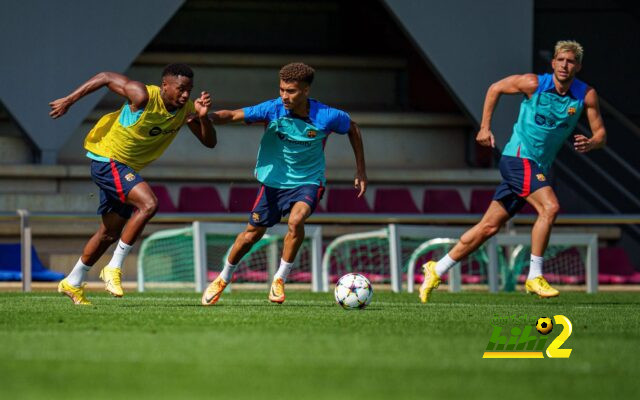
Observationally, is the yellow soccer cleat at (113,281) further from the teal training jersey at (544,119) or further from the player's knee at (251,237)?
the teal training jersey at (544,119)

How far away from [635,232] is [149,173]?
858 centimetres

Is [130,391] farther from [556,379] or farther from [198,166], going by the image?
[198,166]

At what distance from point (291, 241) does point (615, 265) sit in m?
10.2

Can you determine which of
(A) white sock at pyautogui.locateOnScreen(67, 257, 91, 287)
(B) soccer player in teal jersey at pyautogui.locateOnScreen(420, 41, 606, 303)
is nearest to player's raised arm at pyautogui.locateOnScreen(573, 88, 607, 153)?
(B) soccer player in teal jersey at pyautogui.locateOnScreen(420, 41, 606, 303)

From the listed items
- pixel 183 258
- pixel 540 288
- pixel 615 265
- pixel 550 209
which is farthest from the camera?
pixel 615 265

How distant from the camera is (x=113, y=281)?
8.97 metres

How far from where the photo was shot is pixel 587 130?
20625 mm

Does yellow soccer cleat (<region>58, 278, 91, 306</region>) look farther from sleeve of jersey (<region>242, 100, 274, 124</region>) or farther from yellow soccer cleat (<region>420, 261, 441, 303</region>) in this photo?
yellow soccer cleat (<region>420, 261, 441, 303</region>)

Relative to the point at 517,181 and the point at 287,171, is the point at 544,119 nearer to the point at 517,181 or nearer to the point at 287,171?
the point at 517,181

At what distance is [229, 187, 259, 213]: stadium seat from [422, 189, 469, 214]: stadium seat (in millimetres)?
2881

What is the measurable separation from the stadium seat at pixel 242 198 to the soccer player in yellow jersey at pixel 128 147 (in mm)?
9438

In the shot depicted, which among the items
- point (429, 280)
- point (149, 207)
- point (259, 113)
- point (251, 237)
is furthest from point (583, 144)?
point (149, 207)

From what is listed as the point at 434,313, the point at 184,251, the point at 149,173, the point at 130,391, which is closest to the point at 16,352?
the point at 130,391

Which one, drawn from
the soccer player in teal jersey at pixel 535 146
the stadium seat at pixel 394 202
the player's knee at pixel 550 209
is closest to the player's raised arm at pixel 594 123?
the soccer player in teal jersey at pixel 535 146
